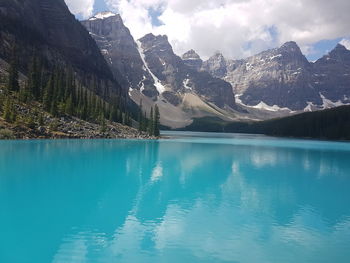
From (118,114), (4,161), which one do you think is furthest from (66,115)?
(4,161)

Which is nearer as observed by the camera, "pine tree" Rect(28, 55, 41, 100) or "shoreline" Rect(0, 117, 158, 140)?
"shoreline" Rect(0, 117, 158, 140)

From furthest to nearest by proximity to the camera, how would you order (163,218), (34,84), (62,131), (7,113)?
(34,84)
(62,131)
(7,113)
(163,218)

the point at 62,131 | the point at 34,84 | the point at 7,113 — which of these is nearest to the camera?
the point at 7,113

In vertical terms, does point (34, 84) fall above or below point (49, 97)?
above

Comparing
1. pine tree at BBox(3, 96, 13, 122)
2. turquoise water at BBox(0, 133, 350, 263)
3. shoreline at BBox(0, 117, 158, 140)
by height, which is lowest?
turquoise water at BBox(0, 133, 350, 263)

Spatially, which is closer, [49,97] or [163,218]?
[163,218]

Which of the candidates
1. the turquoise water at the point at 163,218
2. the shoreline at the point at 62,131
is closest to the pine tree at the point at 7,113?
the shoreline at the point at 62,131

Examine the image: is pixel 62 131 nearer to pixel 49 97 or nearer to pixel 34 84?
pixel 49 97

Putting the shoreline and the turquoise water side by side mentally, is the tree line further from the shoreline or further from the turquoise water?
the turquoise water

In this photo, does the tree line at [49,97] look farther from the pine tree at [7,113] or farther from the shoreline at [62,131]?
the shoreline at [62,131]

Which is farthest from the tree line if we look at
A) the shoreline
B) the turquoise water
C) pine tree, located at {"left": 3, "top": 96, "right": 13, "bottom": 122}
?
the turquoise water

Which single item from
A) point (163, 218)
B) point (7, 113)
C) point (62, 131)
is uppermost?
point (7, 113)

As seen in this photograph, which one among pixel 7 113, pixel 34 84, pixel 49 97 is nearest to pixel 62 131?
pixel 49 97

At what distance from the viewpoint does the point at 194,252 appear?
18250 mm
